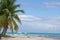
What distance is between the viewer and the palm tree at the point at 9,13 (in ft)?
136

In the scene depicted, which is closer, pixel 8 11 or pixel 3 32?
pixel 8 11

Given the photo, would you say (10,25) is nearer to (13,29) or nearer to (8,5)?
(13,29)

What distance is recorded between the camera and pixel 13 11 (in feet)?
143

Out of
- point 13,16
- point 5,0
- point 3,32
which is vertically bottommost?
point 3,32

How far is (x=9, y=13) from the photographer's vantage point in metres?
42.9

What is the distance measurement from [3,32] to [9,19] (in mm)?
2878

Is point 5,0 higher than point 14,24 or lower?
higher

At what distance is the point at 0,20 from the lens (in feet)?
129

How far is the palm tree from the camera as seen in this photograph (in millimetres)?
41344

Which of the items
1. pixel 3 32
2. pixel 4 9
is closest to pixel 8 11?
pixel 4 9

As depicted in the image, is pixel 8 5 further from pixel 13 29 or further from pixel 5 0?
pixel 13 29

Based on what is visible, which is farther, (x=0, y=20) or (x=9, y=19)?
(x=9, y=19)

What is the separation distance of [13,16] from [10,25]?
8.04ft

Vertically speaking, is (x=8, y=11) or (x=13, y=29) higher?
(x=8, y=11)
